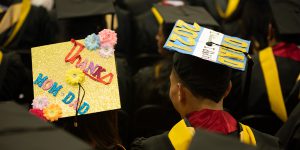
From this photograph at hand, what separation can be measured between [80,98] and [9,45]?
1956mm

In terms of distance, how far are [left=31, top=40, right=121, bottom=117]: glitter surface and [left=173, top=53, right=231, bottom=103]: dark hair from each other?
1.19 feet

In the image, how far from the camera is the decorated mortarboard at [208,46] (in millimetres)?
1943

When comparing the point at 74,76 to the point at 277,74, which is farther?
the point at 277,74

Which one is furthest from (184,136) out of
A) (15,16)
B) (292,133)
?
(15,16)

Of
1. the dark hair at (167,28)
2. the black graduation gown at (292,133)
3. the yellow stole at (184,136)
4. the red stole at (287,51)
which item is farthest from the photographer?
the dark hair at (167,28)

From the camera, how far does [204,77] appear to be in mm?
1918

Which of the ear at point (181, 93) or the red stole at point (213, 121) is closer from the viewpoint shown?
the red stole at point (213, 121)

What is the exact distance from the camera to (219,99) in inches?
75.7

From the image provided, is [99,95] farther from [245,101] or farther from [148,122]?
[245,101]

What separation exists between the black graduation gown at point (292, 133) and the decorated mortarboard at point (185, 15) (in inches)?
38.5

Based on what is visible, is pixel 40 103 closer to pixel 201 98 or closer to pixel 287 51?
pixel 201 98

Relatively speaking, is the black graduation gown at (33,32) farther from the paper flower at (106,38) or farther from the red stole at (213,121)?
the red stole at (213,121)

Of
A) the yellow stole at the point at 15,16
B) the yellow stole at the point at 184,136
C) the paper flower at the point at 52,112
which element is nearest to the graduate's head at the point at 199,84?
the yellow stole at the point at 184,136

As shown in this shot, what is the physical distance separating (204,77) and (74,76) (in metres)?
0.65
